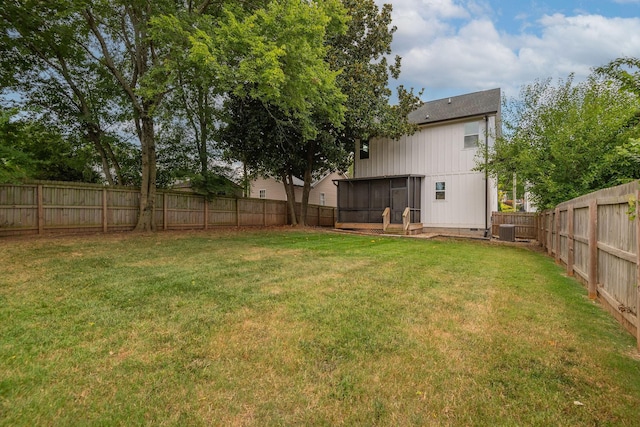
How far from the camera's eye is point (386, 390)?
2193 mm

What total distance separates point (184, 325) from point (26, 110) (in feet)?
45.9

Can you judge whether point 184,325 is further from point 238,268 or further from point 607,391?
point 607,391

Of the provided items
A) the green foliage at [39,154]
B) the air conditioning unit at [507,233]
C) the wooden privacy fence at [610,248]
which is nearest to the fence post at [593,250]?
the wooden privacy fence at [610,248]

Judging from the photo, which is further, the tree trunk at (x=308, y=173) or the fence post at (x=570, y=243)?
the tree trunk at (x=308, y=173)

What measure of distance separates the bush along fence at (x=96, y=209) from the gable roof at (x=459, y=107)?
10.5 meters

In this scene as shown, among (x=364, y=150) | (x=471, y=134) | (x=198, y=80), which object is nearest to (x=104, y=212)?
(x=198, y=80)

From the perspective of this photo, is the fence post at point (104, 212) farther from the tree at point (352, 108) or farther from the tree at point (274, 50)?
the tree at point (352, 108)

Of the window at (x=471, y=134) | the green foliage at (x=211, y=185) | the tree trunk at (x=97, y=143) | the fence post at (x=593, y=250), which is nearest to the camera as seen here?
the fence post at (x=593, y=250)

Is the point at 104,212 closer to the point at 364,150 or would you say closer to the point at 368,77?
the point at 368,77

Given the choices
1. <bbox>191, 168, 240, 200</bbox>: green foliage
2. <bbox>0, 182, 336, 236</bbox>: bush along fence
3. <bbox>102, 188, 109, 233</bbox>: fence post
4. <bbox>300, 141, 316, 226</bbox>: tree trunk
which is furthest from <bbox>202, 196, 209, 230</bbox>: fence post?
<bbox>300, 141, 316, 226</bbox>: tree trunk

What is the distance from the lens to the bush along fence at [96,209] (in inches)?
370

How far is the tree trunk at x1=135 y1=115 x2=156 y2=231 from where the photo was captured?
39.0 ft

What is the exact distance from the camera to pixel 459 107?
1625 cm

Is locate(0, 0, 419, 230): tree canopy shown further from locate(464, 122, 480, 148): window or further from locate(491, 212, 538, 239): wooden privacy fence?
locate(491, 212, 538, 239): wooden privacy fence
